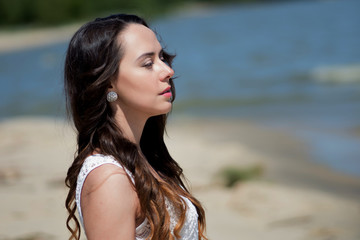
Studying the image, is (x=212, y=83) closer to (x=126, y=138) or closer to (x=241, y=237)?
(x=241, y=237)

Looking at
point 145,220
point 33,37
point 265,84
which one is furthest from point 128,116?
point 33,37

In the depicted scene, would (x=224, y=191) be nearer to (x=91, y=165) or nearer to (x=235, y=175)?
(x=235, y=175)

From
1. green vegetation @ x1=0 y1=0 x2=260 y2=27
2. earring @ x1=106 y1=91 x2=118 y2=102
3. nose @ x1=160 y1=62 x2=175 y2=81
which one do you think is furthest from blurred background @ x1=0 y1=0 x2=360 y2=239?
green vegetation @ x1=0 y1=0 x2=260 y2=27

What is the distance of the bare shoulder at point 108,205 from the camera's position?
5.93 ft

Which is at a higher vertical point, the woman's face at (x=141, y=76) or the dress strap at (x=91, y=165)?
the woman's face at (x=141, y=76)

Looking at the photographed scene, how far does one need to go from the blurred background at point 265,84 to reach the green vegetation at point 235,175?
0.61 meters

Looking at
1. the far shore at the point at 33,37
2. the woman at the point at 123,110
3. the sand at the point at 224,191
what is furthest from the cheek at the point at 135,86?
the far shore at the point at 33,37

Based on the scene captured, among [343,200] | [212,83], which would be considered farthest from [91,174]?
[212,83]

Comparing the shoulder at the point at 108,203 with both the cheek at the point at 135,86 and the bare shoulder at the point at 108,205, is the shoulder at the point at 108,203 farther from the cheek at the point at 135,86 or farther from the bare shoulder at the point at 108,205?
the cheek at the point at 135,86

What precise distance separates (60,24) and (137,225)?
47.5 metres

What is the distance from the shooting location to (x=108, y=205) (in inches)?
71.0

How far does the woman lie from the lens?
1934mm

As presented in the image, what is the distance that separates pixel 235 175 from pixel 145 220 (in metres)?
4.41

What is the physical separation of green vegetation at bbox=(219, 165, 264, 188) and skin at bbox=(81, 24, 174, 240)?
14.0ft
